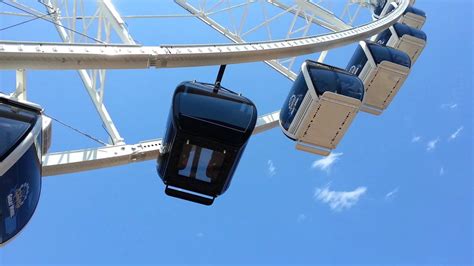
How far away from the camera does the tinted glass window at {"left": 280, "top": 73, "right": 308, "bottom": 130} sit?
11.5 meters

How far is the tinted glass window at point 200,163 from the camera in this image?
8.12m

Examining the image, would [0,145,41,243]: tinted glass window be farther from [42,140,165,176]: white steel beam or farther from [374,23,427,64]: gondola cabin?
[374,23,427,64]: gondola cabin

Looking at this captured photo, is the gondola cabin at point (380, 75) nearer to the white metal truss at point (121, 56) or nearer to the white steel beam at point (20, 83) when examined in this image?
the white metal truss at point (121, 56)

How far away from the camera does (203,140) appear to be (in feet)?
26.2

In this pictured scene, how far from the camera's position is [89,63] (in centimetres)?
698

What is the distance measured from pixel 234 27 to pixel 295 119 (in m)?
5.82

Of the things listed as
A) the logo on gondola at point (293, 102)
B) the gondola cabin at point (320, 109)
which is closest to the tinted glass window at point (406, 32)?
the gondola cabin at point (320, 109)

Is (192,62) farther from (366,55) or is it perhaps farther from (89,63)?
(366,55)

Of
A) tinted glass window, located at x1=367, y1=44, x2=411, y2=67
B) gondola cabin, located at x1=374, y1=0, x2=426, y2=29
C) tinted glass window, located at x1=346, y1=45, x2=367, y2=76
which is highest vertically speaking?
tinted glass window, located at x1=367, y1=44, x2=411, y2=67

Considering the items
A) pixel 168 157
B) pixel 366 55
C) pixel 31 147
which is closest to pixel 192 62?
pixel 168 157

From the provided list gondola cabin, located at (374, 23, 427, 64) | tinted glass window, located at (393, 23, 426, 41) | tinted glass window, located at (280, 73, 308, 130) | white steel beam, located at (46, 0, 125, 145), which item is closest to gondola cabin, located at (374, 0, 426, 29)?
tinted glass window, located at (393, 23, 426, 41)

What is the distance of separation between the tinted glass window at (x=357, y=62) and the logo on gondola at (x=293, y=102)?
149 inches

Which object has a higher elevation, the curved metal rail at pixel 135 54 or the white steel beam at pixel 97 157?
the curved metal rail at pixel 135 54

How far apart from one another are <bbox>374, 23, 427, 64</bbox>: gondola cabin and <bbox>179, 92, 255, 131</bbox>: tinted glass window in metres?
12.3
